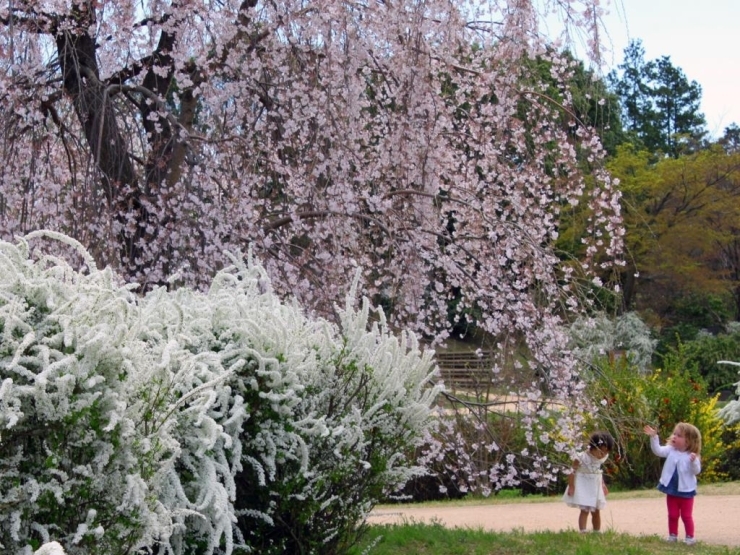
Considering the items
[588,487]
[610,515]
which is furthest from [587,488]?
[610,515]

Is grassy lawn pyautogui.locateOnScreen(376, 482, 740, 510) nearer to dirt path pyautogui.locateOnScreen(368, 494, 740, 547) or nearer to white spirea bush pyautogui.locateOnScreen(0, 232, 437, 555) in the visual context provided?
dirt path pyautogui.locateOnScreen(368, 494, 740, 547)

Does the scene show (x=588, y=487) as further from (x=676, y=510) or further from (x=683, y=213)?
(x=683, y=213)

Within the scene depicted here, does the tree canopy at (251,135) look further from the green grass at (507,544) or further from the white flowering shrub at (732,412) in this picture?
the white flowering shrub at (732,412)

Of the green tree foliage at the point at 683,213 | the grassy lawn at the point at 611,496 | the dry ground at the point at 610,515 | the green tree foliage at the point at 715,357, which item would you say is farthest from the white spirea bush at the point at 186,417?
the green tree foliage at the point at 683,213

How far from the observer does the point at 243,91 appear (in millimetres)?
5441

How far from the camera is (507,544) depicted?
5758 millimetres

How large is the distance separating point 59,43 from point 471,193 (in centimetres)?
292

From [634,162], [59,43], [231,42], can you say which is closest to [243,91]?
[231,42]

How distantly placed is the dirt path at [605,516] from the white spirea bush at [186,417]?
2986mm

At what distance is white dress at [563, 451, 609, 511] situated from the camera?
22.7 ft

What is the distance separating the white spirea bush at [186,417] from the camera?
94.2 inches

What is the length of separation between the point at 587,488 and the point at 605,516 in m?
1.59

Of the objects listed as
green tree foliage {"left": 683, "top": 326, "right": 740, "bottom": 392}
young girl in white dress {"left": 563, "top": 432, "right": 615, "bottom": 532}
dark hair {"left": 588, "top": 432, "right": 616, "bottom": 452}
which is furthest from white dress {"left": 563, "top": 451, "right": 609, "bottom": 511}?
green tree foliage {"left": 683, "top": 326, "right": 740, "bottom": 392}

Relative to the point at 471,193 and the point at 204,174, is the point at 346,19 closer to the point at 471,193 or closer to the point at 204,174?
the point at 204,174
